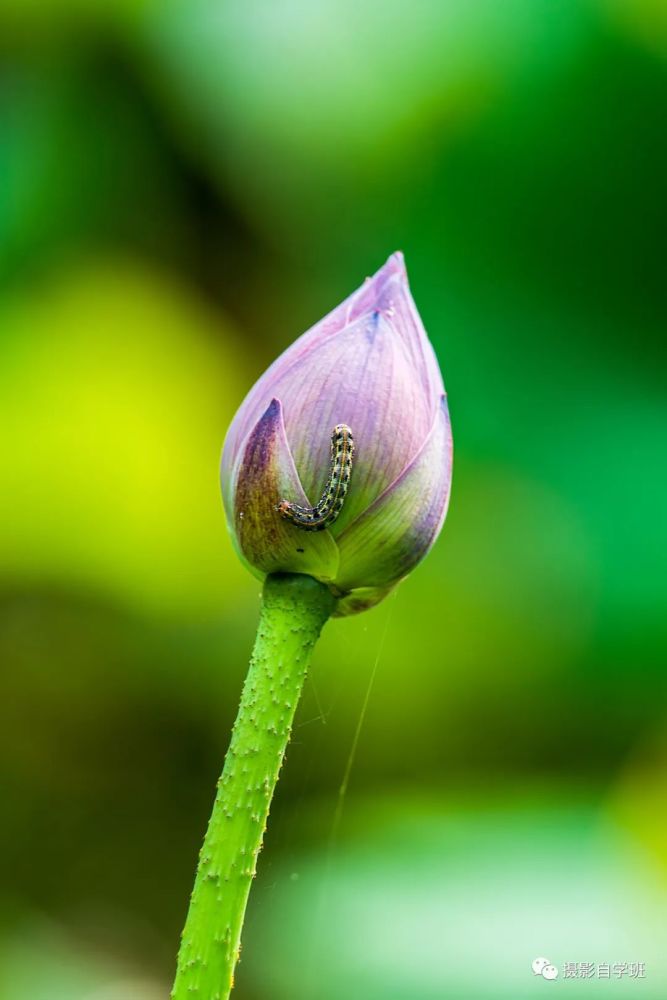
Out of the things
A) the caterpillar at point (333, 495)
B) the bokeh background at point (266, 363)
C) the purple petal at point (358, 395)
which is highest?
the bokeh background at point (266, 363)

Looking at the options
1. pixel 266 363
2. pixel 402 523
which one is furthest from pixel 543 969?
pixel 266 363

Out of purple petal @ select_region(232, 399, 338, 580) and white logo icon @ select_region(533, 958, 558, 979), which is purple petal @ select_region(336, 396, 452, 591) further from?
white logo icon @ select_region(533, 958, 558, 979)

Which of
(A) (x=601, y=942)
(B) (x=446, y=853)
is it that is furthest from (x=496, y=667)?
(A) (x=601, y=942)

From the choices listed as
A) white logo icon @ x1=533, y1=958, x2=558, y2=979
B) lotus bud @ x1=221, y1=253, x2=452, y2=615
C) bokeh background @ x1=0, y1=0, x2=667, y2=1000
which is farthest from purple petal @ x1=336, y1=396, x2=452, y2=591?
bokeh background @ x1=0, y1=0, x2=667, y2=1000

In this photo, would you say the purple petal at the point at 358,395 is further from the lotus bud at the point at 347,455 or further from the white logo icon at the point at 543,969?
the white logo icon at the point at 543,969

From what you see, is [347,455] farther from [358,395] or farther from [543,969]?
[543,969]

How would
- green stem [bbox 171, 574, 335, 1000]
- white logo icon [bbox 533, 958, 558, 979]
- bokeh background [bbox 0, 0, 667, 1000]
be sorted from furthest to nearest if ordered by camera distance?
bokeh background [bbox 0, 0, 667, 1000] → white logo icon [bbox 533, 958, 558, 979] → green stem [bbox 171, 574, 335, 1000]

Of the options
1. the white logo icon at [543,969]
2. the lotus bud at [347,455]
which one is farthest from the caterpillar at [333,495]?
the white logo icon at [543,969]
